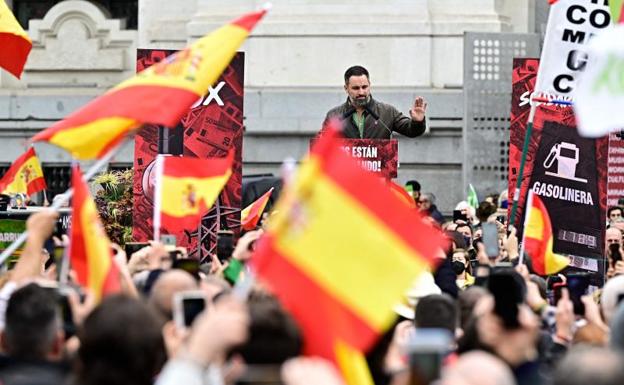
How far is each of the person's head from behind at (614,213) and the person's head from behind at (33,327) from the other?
11.4 metres

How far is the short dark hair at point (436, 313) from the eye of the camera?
923 centimetres

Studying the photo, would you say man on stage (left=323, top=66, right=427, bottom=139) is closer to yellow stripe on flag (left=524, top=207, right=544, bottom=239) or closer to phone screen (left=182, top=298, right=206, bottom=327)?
yellow stripe on flag (left=524, top=207, right=544, bottom=239)

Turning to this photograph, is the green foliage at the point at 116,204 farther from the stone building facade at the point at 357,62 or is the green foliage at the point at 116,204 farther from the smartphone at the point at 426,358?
the smartphone at the point at 426,358

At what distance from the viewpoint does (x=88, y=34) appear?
28562mm

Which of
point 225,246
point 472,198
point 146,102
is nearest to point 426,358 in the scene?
point 146,102

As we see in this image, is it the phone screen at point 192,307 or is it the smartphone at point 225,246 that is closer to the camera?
the phone screen at point 192,307

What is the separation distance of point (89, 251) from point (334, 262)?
2.22 m

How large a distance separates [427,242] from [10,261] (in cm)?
795

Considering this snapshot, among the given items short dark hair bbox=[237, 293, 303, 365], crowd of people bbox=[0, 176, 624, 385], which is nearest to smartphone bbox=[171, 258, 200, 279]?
crowd of people bbox=[0, 176, 624, 385]

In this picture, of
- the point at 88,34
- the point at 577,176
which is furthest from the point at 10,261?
the point at 88,34

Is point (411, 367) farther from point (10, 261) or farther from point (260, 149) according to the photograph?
point (260, 149)

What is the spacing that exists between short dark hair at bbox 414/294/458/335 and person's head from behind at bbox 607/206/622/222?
938 cm

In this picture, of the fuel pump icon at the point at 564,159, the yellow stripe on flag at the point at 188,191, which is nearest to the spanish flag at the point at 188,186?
the yellow stripe on flag at the point at 188,191

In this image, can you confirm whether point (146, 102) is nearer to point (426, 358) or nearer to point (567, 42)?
point (426, 358)
